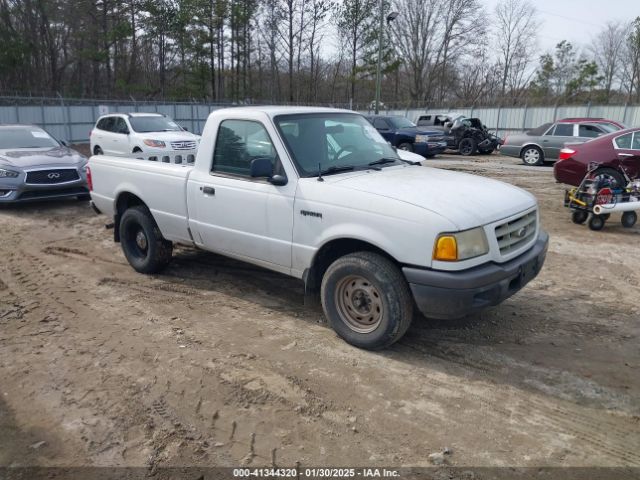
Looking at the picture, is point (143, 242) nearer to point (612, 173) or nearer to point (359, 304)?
point (359, 304)

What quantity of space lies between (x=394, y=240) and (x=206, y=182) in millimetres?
2233

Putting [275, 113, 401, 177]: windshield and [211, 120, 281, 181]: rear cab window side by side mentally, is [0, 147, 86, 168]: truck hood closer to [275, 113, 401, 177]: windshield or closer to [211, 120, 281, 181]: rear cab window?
[211, 120, 281, 181]: rear cab window

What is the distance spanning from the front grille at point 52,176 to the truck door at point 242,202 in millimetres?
6195

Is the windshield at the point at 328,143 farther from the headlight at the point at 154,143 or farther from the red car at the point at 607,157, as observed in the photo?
the headlight at the point at 154,143

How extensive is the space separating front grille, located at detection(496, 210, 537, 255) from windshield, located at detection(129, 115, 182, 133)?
1342 cm

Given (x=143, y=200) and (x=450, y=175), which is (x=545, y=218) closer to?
(x=450, y=175)

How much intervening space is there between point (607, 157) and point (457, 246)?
8.24m

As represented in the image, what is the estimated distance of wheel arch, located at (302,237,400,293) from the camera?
13.9ft

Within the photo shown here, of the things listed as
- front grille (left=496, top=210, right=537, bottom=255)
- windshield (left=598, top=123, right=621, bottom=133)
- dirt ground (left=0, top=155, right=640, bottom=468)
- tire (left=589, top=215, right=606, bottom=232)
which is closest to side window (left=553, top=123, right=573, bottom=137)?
windshield (left=598, top=123, right=621, bottom=133)

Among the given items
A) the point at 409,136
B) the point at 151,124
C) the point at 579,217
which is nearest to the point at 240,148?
the point at 579,217

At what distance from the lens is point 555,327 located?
4.74 meters

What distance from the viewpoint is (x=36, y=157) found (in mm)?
10156

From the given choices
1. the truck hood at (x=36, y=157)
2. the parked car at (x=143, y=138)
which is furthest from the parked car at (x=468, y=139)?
the truck hood at (x=36, y=157)

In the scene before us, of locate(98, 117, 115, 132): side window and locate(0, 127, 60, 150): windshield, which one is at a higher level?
locate(98, 117, 115, 132): side window
